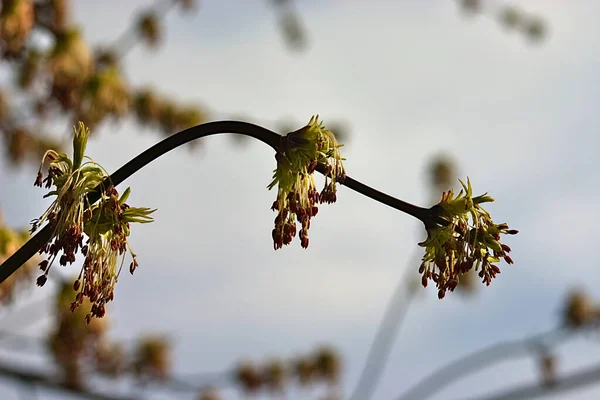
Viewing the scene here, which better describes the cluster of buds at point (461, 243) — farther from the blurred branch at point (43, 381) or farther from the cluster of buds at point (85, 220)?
the blurred branch at point (43, 381)

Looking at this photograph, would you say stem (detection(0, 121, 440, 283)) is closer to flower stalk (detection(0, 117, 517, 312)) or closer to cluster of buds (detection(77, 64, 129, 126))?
flower stalk (detection(0, 117, 517, 312))

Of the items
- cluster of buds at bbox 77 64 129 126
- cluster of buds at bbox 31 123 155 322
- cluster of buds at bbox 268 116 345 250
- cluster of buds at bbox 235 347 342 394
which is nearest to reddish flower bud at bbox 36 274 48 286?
cluster of buds at bbox 31 123 155 322

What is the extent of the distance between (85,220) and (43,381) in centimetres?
599

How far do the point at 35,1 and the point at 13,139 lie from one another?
4.99 feet

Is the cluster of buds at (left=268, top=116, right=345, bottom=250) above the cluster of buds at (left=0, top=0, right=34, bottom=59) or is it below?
below

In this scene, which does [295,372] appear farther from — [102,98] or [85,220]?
[85,220]

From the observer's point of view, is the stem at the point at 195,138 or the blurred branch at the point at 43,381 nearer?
the stem at the point at 195,138

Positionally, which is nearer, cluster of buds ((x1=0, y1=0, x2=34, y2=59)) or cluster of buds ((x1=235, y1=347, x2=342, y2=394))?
cluster of buds ((x1=0, y1=0, x2=34, y2=59))

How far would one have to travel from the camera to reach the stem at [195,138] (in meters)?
2.05

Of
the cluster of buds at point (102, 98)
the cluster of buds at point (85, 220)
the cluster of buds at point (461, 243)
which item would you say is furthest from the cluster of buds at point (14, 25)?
the cluster of buds at point (461, 243)

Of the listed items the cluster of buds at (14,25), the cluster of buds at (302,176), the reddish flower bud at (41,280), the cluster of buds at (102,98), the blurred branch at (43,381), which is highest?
the cluster of buds at (102,98)

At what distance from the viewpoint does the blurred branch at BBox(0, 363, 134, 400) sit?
7504 millimetres

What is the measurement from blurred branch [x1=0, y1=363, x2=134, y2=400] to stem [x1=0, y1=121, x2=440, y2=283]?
18.7ft

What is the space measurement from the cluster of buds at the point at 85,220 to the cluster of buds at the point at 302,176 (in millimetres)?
352
